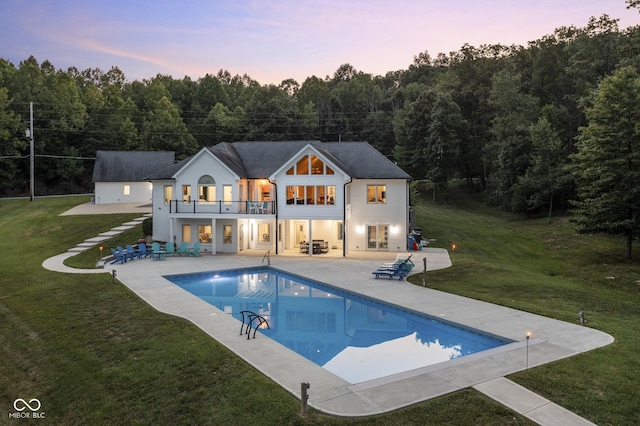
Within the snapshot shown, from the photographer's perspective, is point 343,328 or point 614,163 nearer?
point 343,328

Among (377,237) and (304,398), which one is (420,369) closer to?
(304,398)

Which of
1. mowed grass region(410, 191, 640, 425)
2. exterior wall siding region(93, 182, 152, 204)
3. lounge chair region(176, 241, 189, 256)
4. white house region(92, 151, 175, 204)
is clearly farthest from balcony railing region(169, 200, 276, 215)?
exterior wall siding region(93, 182, 152, 204)

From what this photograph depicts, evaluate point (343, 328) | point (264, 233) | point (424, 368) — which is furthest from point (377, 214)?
point (424, 368)

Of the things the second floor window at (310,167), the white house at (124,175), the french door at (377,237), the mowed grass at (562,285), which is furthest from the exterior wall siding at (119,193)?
the mowed grass at (562,285)

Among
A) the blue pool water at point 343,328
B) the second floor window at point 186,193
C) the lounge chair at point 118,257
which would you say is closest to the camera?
the blue pool water at point 343,328

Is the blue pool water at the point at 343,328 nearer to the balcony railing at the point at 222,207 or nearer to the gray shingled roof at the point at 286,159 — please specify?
the balcony railing at the point at 222,207

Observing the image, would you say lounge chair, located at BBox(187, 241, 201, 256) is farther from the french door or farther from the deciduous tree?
the deciduous tree

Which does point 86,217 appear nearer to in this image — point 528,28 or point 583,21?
point 583,21

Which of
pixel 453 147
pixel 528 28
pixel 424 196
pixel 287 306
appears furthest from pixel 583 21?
pixel 287 306
